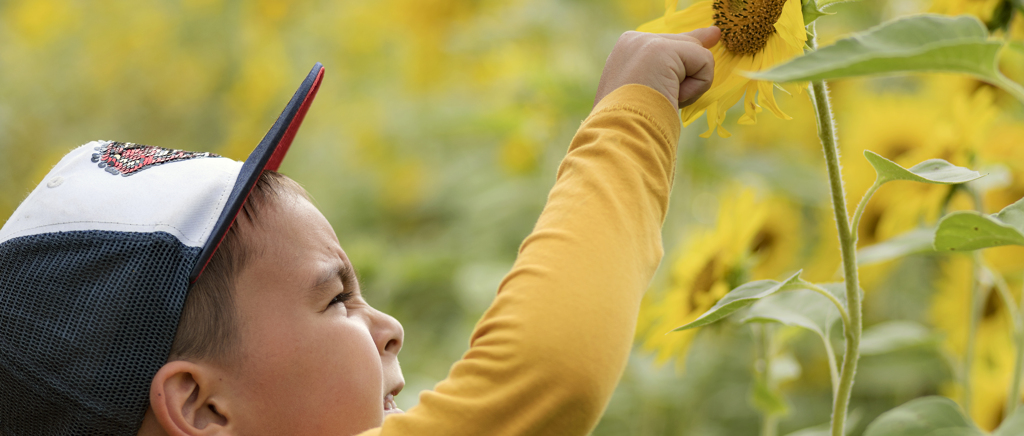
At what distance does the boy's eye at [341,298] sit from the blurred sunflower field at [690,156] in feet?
0.96

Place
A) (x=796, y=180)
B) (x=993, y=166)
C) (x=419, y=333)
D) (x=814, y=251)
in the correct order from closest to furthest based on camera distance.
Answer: (x=993, y=166) → (x=796, y=180) → (x=814, y=251) → (x=419, y=333)

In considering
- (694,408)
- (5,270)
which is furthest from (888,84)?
(5,270)

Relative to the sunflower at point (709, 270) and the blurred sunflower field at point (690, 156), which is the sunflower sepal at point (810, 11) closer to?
the blurred sunflower field at point (690, 156)

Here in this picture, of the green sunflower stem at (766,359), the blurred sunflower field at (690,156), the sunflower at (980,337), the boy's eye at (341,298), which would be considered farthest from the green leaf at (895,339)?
the boy's eye at (341,298)

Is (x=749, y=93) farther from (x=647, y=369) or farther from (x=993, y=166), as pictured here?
(x=647, y=369)

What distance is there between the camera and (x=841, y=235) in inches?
21.1

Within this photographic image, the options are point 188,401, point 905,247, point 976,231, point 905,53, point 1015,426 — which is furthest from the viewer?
point 905,247

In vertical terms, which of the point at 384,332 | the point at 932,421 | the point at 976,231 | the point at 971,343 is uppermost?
the point at 976,231

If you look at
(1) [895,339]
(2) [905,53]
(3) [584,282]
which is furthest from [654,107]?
(1) [895,339]

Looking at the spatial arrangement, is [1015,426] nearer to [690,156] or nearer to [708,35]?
[708,35]

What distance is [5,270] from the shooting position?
674 mm

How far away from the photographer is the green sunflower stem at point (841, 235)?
516mm

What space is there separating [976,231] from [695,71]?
213 mm

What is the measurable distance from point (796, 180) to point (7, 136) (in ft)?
6.54
